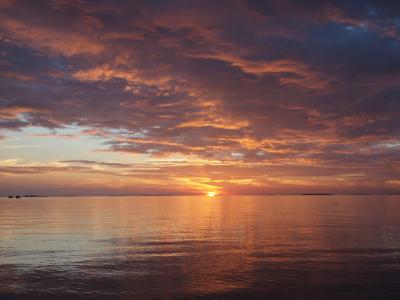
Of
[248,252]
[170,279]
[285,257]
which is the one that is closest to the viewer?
[170,279]

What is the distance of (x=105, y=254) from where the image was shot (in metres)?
45.0

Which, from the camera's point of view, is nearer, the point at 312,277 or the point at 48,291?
the point at 48,291

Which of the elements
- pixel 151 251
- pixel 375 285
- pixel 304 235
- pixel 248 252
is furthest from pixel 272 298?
pixel 304 235

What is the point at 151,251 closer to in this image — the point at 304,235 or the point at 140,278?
the point at 140,278

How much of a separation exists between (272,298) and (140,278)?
11474mm

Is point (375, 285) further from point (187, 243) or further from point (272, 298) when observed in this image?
point (187, 243)

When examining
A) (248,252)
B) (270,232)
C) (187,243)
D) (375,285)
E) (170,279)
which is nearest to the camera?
(375,285)

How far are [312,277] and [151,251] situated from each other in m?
20.3

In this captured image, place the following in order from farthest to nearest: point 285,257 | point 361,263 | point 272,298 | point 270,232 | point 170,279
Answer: point 270,232, point 285,257, point 361,263, point 170,279, point 272,298

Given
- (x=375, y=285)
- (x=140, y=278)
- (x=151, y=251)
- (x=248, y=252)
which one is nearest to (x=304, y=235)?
(x=248, y=252)

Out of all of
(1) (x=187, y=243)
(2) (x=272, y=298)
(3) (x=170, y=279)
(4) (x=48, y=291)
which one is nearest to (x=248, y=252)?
(1) (x=187, y=243)

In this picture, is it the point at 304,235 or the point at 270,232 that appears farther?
the point at 270,232

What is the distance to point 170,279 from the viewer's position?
33.1 meters

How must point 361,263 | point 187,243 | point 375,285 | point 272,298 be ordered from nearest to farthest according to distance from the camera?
point 272,298 < point 375,285 < point 361,263 < point 187,243
